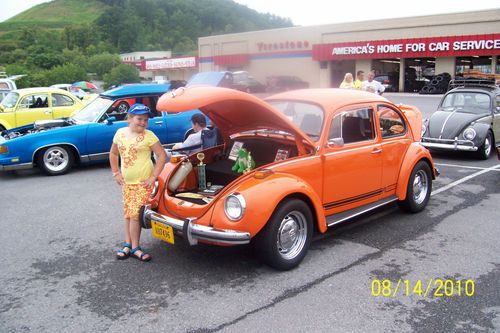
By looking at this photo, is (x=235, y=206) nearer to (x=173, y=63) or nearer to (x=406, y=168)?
(x=406, y=168)

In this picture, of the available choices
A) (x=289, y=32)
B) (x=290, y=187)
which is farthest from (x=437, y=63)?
(x=290, y=187)

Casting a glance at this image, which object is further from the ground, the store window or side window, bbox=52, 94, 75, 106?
the store window

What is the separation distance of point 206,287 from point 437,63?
111 ft

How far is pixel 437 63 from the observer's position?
33281mm

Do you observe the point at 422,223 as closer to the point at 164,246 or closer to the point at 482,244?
the point at 482,244

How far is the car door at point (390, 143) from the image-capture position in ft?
18.0

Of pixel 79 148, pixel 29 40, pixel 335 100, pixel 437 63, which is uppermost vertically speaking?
pixel 29 40

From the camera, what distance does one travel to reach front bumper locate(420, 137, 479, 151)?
938 cm

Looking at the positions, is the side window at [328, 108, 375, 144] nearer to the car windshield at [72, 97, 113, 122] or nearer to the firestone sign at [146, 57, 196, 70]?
the car windshield at [72, 97, 113, 122]

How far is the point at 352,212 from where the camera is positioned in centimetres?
510

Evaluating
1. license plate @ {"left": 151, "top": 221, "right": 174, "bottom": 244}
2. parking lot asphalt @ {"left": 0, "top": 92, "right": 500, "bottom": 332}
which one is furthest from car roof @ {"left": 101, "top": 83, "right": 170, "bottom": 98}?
license plate @ {"left": 151, "top": 221, "right": 174, "bottom": 244}
